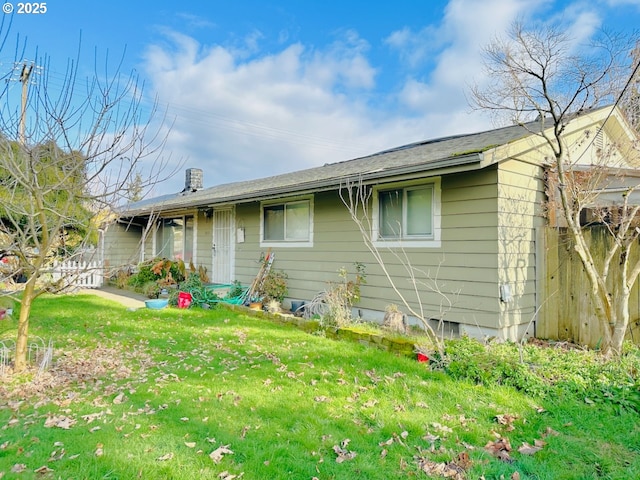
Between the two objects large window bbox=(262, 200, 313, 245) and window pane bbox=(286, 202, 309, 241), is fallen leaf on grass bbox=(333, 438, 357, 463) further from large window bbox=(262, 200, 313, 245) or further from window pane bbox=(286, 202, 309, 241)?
window pane bbox=(286, 202, 309, 241)

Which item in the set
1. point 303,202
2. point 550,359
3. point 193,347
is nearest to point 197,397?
point 193,347

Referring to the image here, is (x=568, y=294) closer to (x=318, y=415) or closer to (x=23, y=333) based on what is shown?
(x=318, y=415)

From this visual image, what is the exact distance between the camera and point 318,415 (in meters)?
3.45

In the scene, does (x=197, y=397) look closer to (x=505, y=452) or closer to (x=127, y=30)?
(x=505, y=452)

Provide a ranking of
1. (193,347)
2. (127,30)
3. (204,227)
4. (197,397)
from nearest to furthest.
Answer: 1. (197,397)
2. (193,347)
3. (127,30)
4. (204,227)

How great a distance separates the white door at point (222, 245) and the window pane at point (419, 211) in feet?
19.1

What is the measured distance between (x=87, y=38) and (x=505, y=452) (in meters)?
5.87

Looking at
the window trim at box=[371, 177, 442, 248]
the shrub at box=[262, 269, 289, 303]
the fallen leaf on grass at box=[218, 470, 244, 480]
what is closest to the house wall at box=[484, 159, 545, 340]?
the window trim at box=[371, 177, 442, 248]

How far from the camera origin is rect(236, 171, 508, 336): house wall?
18.8 ft

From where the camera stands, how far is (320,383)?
4.18m

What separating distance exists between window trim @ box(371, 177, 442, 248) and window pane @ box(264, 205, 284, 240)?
9.62ft

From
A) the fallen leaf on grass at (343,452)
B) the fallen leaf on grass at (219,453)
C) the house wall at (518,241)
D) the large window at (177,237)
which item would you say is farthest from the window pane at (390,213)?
the large window at (177,237)

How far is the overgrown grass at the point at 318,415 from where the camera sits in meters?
2.71

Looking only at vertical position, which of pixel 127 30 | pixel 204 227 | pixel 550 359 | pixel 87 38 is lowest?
pixel 550 359
